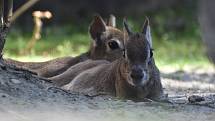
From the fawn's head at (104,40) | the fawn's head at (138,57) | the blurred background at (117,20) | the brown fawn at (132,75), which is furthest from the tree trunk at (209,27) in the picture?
the blurred background at (117,20)

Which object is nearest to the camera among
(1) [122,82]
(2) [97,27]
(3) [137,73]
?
(3) [137,73]

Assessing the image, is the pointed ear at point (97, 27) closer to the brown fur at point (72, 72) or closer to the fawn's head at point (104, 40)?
the fawn's head at point (104, 40)

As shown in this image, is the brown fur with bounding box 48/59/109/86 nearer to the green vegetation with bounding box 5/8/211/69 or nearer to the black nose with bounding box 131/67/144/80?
the black nose with bounding box 131/67/144/80

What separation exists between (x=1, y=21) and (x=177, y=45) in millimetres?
12879

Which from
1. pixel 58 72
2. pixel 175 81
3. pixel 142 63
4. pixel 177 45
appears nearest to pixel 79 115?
pixel 142 63

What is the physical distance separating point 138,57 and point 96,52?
3.20m

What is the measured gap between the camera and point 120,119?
6.56 meters

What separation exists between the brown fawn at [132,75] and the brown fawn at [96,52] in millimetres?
1309

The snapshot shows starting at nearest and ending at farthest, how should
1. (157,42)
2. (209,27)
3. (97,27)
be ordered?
1. (97,27)
2. (209,27)
3. (157,42)

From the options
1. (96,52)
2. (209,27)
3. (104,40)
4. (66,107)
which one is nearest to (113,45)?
(104,40)

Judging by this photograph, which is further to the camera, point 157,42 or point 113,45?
point 157,42

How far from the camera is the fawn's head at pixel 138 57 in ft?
27.1

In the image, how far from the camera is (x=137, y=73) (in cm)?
822

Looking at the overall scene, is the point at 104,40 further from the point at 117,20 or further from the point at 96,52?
the point at 117,20
